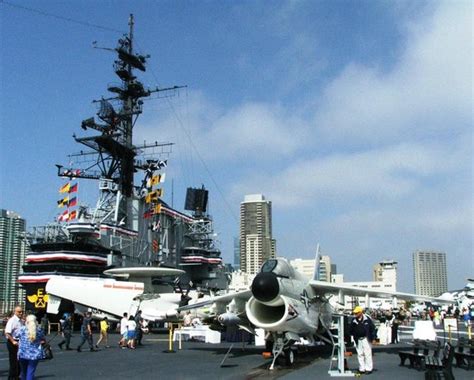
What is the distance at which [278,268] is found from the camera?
14.2 m

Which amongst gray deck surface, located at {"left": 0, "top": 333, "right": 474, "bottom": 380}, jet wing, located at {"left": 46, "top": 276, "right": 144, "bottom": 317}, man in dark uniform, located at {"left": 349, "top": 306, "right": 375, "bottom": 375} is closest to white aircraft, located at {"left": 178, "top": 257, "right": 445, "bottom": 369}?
gray deck surface, located at {"left": 0, "top": 333, "right": 474, "bottom": 380}

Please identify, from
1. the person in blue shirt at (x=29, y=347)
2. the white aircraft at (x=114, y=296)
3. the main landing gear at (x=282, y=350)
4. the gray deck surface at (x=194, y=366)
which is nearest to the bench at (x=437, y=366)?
the gray deck surface at (x=194, y=366)

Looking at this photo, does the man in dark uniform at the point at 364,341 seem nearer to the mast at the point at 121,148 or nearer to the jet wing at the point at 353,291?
the jet wing at the point at 353,291

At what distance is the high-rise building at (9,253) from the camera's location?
63.2 meters

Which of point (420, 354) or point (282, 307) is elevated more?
point (282, 307)

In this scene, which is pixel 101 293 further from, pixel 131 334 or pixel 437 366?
pixel 437 366

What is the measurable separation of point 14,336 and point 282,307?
7173 millimetres

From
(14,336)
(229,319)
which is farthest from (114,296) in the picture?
(14,336)

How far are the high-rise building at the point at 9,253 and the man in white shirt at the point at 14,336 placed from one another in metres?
55.5

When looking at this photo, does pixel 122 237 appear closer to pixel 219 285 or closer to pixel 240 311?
pixel 219 285

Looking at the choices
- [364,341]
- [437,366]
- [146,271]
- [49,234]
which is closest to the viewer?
[437,366]

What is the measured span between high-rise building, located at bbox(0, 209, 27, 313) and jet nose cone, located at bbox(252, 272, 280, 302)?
55652mm

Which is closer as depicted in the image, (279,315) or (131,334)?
(279,315)

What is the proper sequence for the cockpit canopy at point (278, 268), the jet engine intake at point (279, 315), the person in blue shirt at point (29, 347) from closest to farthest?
1. the person in blue shirt at point (29, 347)
2. the jet engine intake at point (279, 315)
3. the cockpit canopy at point (278, 268)
